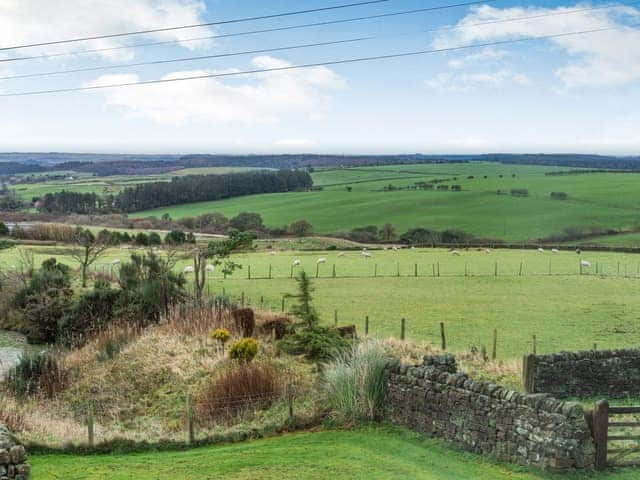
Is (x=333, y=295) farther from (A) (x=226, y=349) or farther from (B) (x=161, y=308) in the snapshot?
(A) (x=226, y=349)

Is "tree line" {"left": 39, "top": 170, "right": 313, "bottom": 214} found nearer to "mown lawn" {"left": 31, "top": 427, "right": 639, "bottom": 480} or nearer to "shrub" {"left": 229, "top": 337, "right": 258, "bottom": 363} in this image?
"shrub" {"left": 229, "top": 337, "right": 258, "bottom": 363}

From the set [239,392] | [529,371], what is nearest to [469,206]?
[529,371]

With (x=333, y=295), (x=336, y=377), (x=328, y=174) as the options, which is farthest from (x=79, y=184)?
(x=336, y=377)

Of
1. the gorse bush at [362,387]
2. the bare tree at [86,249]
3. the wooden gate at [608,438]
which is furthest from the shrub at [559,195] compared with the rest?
the wooden gate at [608,438]

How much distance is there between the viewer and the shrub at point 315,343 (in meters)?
21.6

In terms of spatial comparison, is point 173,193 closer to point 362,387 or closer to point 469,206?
point 469,206

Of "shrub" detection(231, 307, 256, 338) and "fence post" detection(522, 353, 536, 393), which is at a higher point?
"fence post" detection(522, 353, 536, 393)

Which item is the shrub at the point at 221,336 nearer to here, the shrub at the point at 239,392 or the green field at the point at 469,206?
the shrub at the point at 239,392

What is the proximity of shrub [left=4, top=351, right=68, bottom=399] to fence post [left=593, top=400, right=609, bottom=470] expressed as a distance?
17.1m

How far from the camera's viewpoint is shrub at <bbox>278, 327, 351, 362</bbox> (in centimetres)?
2162

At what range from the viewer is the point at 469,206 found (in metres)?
106

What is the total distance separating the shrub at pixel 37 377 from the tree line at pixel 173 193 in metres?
93.6

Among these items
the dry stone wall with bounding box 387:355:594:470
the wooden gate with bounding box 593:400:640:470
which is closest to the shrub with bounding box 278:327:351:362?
the dry stone wall with bounding box 387:355:594:470

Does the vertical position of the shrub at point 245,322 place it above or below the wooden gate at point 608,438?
below
